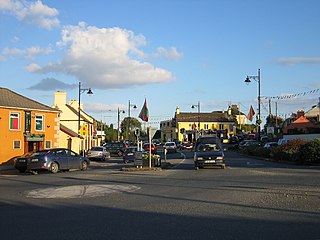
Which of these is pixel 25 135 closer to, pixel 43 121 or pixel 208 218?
pixel 43 121

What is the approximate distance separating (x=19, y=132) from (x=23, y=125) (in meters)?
0.72

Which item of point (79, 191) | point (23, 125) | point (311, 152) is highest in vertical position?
point (23, 125)

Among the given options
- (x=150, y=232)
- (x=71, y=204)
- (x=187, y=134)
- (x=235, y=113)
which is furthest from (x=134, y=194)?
(x=235, y=113)

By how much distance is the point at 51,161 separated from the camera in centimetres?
2603

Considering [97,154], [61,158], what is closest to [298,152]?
[61,158]

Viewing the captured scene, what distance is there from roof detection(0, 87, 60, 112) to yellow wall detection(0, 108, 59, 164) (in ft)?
1.17

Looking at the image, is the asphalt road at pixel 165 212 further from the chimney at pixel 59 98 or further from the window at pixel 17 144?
the chimney at pixel 59 98

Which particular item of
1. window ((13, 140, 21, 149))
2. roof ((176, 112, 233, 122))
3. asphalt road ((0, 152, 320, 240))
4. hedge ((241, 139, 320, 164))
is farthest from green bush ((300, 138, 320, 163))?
roof ((176, 112, 233, 122))

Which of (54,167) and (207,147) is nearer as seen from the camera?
(54,167)

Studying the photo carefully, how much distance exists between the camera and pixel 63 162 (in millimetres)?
26844

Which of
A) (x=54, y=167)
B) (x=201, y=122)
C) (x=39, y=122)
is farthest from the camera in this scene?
(x=201, y=122)

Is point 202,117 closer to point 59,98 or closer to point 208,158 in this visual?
point 59,98

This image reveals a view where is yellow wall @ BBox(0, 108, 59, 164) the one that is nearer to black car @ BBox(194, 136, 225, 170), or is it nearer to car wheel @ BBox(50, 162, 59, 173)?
car wheel @ BBox(50, 162, 59, 173)

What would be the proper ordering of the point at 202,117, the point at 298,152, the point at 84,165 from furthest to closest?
the point at 202,117 < the point at 298,152 < the point at 84,165
